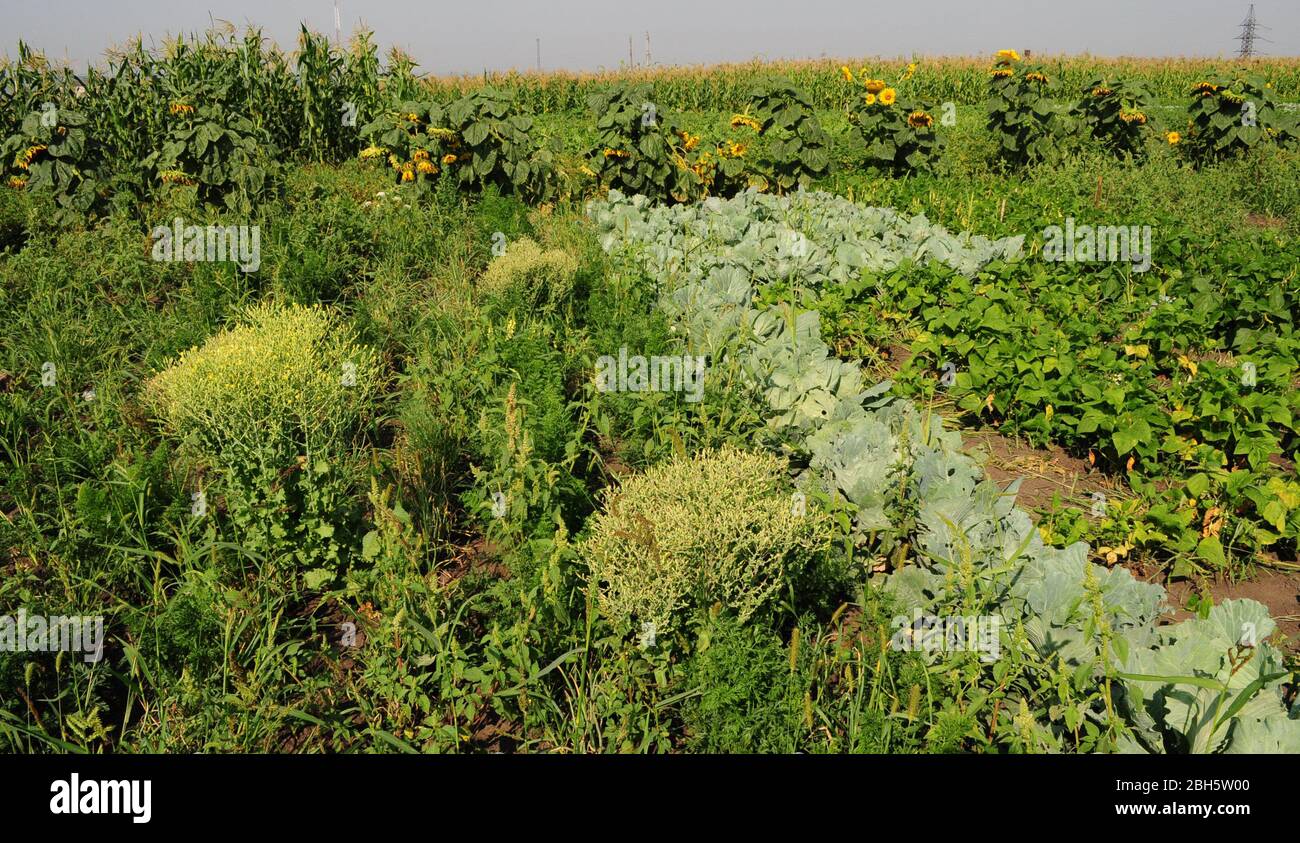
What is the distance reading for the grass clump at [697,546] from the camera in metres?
2.82

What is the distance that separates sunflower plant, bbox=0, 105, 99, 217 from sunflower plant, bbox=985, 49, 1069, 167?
33.7ft

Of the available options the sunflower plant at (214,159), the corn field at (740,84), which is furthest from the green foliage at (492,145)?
the corn field at (740,84)

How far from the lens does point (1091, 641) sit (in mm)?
2645

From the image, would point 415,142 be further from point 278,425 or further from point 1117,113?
point 1117,113

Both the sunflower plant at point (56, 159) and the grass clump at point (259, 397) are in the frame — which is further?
the sunflower plant at point (56, 159)

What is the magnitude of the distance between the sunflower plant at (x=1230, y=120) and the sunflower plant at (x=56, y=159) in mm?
13432

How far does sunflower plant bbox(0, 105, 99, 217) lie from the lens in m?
7.87

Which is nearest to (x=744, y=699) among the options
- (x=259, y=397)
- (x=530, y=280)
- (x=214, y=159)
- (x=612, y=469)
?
(x=612, y=469)

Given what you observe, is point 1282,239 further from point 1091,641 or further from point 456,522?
point 456,522

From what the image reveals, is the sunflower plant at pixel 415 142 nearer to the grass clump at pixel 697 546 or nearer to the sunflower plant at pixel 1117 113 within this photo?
the grass clump at pixel 697 546

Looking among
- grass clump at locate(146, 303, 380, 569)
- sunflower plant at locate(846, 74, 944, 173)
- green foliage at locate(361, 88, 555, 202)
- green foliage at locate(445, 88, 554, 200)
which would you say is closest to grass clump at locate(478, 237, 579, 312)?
grass clump at locate(146, 303, 380, 569)

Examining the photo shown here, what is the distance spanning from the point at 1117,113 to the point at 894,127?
3.58 m
